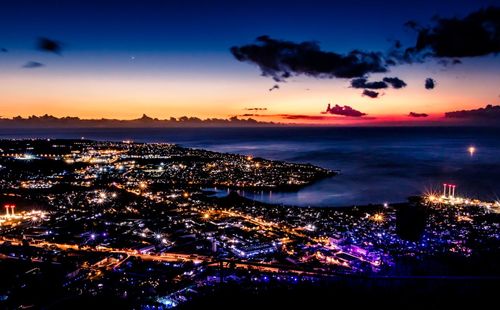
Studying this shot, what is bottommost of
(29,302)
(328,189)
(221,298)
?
(328,189)

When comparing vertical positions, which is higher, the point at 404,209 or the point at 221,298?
the point at 404,209

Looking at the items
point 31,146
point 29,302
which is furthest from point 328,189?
point 31,146

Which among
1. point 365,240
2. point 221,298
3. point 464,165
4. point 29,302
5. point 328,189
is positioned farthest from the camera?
point 464,165

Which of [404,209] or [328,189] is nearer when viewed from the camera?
[404,209]

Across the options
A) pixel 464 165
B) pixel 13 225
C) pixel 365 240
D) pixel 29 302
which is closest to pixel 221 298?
pixel 29 302

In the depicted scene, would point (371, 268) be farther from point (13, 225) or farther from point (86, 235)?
point (13, 225)

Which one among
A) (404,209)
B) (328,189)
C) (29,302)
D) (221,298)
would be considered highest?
(404,209)

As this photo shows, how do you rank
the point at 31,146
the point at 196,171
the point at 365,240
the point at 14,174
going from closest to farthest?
1. the point at 365,240
2. the point at 14,174
3. the point at 196,171
4. the point at 31,146

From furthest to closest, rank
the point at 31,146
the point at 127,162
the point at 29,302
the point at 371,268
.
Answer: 1. the point at 31,146
2. the point at 127,162
3. the point at 371,268
4. the point at 29,302

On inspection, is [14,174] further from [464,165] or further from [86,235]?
[464,165]
